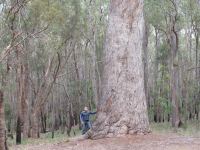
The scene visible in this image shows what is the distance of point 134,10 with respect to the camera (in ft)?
41.7

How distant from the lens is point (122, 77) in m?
12.4

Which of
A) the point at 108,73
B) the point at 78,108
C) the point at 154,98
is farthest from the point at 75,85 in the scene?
the point at 108,73

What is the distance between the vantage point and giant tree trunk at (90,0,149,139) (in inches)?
481

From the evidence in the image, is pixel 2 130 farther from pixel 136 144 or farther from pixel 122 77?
pixel 122 77

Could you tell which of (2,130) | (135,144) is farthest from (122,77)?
(2,130)

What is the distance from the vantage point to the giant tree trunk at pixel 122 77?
12211mm

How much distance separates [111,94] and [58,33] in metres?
15.7

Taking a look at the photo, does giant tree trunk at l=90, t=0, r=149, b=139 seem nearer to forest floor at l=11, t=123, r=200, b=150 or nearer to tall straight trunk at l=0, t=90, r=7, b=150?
forest floor at l=11, t=123, r=200, b=150

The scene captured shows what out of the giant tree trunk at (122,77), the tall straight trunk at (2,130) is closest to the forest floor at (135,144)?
the giant tree trunk at (122,77)

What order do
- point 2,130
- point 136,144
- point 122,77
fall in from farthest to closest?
point 122,77, point 136,144, point 2,130

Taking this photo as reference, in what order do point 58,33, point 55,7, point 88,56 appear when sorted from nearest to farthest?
point 55,7, point 58,33, point 88,56

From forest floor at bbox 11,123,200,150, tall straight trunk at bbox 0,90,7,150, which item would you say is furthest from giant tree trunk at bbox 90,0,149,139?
tall straight trunk at bbox 0,90,7,150

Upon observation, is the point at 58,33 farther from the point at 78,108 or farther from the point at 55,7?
the point at 78,108

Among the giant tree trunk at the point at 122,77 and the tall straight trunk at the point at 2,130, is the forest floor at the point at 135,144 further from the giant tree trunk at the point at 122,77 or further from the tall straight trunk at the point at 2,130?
the tall straight trunk at the point at 2,130
